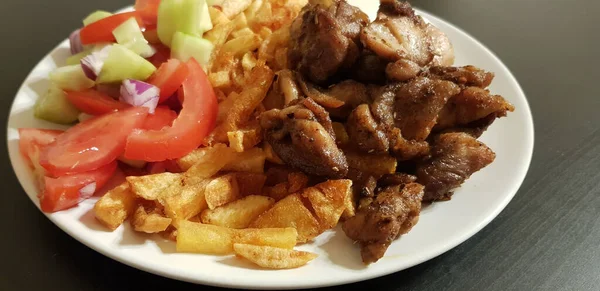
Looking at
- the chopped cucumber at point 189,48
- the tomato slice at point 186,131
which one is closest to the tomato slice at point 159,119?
the tomato slice at point 186,131

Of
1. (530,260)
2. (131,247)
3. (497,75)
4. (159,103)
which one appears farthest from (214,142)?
(497,75)

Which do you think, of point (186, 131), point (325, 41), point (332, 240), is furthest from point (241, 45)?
point (332, 240)

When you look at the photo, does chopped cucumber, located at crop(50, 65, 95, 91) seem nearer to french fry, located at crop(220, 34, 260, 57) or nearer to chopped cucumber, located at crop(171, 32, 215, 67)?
chopped cucumber, located at crop(171, 32, 215, 67)

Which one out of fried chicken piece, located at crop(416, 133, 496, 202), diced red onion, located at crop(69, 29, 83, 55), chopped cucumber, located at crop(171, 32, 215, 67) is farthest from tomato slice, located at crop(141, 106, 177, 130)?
fried chicken piece, located at crop(416, 133, 496, 202)

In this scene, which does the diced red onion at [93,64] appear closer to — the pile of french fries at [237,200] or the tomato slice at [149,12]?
the tomato slice at [149,12]

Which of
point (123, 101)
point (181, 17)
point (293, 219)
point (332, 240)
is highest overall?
point (181, 17)

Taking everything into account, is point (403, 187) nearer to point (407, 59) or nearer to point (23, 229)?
point (407, 59)

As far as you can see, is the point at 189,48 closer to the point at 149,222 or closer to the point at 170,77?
the point at 170,77
